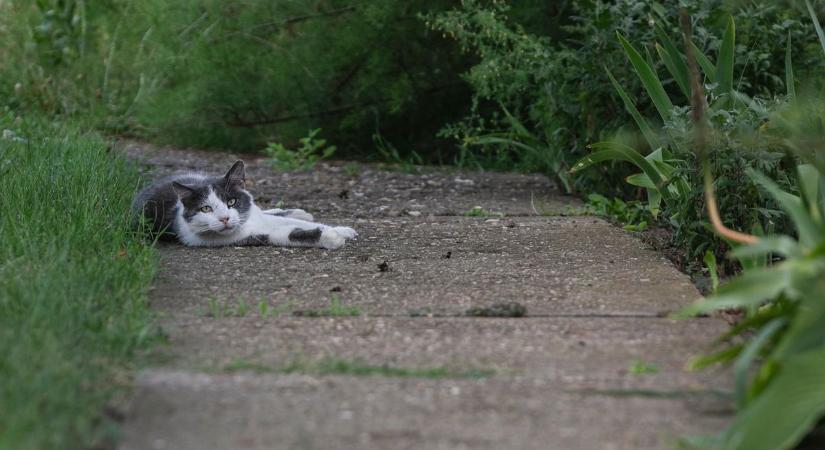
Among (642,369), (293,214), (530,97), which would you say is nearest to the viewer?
→ (642,369)

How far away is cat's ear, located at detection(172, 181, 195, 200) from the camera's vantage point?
4.24 m

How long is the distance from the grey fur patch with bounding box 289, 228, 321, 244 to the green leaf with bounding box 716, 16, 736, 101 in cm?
167

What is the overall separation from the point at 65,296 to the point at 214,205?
58.7 inches

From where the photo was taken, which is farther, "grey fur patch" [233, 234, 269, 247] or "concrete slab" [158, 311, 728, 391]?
"grey fur patch" [233, 234, 269, 247]

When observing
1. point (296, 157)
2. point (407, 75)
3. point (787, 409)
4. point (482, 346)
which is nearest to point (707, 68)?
point (482, 346)

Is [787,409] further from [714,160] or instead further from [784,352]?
[714,160]

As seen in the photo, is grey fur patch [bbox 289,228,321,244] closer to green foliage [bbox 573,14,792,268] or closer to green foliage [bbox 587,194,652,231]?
green foliage [bbox 573,14,792,268]

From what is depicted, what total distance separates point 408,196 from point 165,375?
3.33m

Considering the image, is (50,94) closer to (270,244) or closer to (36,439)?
(270,244)

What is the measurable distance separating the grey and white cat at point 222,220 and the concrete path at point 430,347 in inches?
4.0

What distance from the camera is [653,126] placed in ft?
15.2

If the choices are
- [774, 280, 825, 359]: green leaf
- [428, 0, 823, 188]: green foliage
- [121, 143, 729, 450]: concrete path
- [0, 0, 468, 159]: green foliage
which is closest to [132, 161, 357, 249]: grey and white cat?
[121, 143, 729, 450]: concrete path

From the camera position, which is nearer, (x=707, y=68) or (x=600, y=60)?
(x=707, y=68)

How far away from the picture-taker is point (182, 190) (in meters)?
4.27
